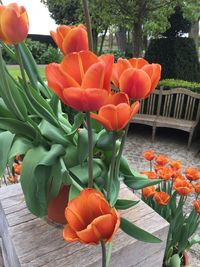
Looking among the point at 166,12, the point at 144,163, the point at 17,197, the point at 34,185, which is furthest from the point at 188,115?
the point at 34,185

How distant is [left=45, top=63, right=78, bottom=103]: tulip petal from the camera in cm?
46

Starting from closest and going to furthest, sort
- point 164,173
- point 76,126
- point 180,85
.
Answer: point 76,126 → point 164,173 → point 180,85

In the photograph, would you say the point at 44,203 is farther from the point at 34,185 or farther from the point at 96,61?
the point at 96,61

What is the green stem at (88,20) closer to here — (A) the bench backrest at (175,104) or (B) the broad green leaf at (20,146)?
(B) the broad green leaf at (20,146)

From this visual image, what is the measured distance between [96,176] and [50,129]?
0.18 metres

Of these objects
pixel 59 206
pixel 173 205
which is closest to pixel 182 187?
pixel 173 205

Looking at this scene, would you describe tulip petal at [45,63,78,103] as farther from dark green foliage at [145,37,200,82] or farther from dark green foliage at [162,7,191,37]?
dark green foliage at [162,7,191,37]

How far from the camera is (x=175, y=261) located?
157 cm

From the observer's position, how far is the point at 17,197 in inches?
45.6

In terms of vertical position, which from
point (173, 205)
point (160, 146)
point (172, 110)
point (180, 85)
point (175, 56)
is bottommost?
point (160, 146)

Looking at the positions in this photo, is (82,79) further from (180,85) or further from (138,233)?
(180,85)

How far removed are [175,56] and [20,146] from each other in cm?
512

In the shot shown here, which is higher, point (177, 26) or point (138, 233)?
point (177, 26)

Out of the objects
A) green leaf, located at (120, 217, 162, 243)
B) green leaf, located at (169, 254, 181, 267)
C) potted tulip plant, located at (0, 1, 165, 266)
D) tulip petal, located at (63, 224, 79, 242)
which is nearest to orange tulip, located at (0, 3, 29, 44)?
potted tulip plant, located at (0, 1, 165, 266)
